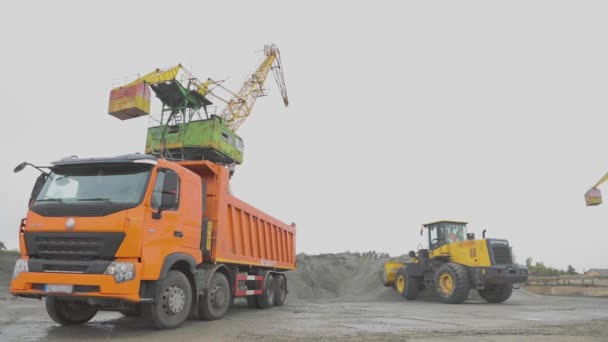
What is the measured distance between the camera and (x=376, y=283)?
20734 mm

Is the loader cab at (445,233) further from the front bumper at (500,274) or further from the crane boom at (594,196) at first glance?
the crane boom at (594,196)

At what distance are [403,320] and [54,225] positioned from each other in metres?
6.51

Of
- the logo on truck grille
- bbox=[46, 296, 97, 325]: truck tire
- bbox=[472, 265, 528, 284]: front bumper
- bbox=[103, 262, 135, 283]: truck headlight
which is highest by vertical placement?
the logo on truck grille

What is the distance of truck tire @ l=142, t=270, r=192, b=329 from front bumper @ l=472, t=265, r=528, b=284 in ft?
33.6

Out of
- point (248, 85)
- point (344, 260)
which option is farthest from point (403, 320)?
point (248, 85)

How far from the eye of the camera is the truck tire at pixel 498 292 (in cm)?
1528

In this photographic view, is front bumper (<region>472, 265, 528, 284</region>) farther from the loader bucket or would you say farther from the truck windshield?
the loader bucket

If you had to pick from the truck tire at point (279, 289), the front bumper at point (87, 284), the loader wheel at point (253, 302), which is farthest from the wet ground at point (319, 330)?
the truck tire at point (279, 289)

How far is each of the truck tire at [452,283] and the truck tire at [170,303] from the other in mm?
9851

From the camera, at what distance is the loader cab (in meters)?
16.5

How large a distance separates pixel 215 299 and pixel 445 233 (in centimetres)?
1077

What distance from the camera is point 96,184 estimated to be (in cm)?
669

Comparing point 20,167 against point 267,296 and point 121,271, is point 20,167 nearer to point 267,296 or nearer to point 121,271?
point 121,271

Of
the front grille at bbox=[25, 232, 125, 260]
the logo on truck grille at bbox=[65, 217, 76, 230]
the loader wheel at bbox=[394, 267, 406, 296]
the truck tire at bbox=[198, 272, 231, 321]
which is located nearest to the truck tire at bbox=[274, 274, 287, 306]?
the truck tire at bbox=[198, 272, 231, 321]
